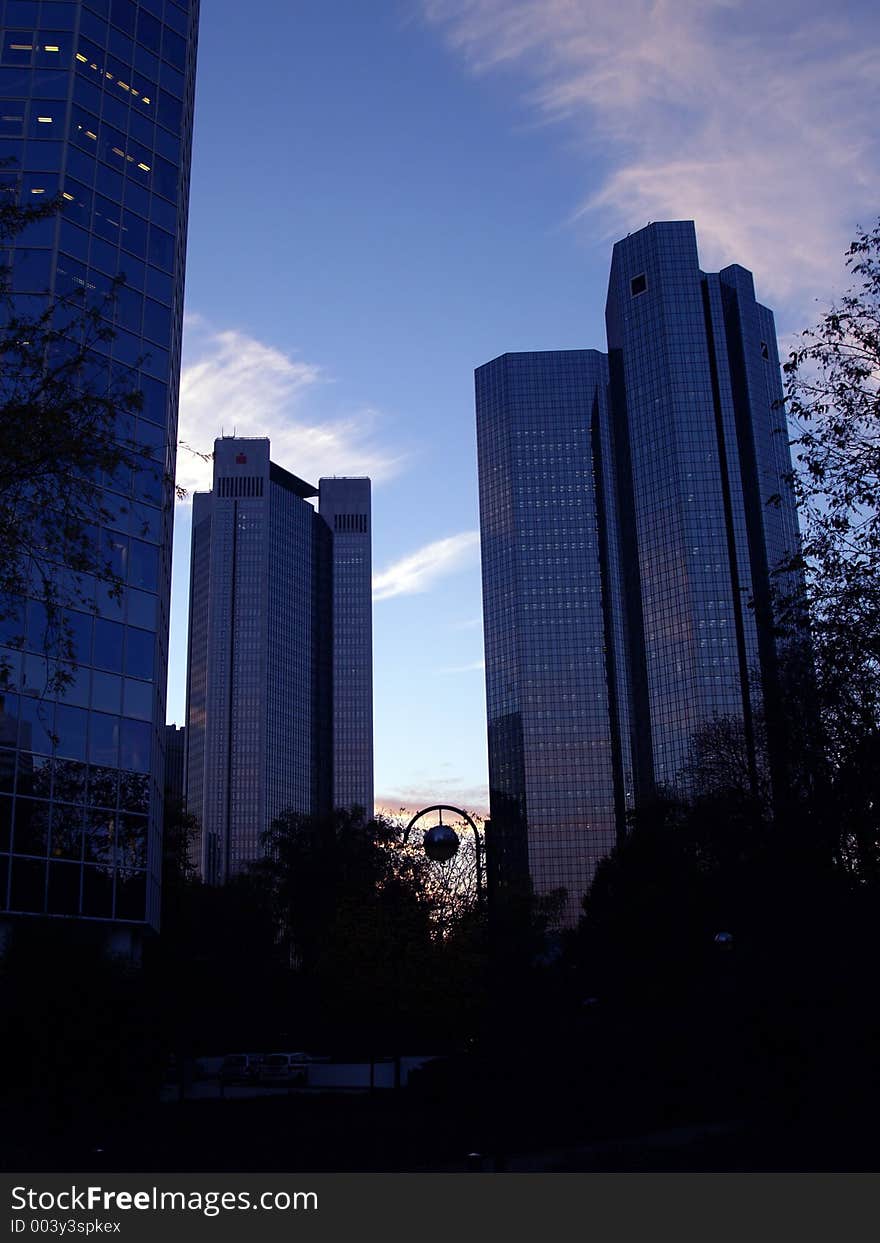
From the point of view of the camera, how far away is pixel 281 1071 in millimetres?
53000

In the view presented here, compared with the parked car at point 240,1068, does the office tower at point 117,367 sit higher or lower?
higher

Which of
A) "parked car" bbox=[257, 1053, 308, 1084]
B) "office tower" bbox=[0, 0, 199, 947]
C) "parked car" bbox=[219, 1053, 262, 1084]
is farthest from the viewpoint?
"parked car" bbox=[219, 1053, 262, 1084]

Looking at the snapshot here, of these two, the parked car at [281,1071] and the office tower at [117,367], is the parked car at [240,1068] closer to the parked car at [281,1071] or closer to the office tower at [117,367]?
the parked car at [281,1071]

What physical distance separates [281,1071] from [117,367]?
34.3 m

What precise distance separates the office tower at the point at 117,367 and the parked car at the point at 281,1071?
14.2 metres

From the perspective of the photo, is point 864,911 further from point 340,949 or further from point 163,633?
point 340,949

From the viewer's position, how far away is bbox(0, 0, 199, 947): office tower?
37094 mm

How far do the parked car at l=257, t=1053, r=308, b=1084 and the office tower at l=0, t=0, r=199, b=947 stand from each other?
1423cm

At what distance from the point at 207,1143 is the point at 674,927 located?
3793 cm

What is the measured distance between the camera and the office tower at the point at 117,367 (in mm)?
37094

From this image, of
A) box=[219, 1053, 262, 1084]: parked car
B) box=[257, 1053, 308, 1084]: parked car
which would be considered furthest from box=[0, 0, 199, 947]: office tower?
box=[219, 1053, 262, 1084]: parked car

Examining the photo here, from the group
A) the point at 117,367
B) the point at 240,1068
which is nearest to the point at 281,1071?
the point at 240,1068

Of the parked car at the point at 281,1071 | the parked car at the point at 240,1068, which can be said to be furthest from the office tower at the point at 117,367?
the parked car at the point at 240,1068

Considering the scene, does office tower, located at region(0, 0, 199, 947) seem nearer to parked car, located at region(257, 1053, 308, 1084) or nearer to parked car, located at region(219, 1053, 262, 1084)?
parked car, located at region(257, 1053, 308, 1084)
